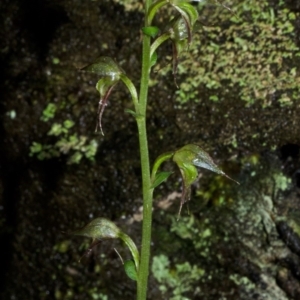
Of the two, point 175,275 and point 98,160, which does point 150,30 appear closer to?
point 98,160

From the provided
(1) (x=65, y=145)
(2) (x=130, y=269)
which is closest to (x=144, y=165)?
(2) (x=130, y=269)

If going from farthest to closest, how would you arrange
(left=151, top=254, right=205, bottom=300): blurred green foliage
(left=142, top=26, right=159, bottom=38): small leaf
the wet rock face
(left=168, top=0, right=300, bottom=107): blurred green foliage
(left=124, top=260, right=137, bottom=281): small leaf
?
1. (left=151, top=254, right=205, bottom=300): blurred green foliage
2. the wet rock face
3. (left=168, top=0, right=300, bottom=107): blurred green foliage
4. (left=124, top=260, right=137, bottom=281): small leaf
5. (left=142, top=26, right=159, bottom=38): small leaf

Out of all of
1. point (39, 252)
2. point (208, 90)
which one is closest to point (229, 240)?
point (208, 90)

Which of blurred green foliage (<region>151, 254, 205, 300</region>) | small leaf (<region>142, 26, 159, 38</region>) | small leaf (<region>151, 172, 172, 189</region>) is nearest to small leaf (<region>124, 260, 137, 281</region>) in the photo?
small leaf (<region>151, 172, 172, 189</region>)

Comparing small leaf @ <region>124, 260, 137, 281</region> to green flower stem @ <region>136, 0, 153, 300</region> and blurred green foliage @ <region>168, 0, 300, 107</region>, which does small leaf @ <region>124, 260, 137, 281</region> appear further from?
blurred green foliage @ <region>168, 0, 300, 107</region>

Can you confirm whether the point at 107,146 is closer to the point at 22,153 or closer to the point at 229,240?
the point at 22,153

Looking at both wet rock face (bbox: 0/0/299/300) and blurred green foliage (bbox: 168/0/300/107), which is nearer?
blurred green foliage (bbox: 168/0/300/107)

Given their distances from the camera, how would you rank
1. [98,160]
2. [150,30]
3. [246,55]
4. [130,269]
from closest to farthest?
[150,30] < [130,269] < [246,55] < [98,160]

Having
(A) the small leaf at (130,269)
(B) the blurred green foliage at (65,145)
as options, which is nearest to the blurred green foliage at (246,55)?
(B) the blurred green foliage at (65,145)
